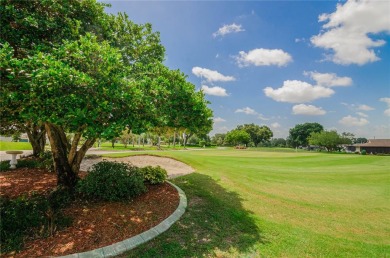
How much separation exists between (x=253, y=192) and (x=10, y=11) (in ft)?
44.2

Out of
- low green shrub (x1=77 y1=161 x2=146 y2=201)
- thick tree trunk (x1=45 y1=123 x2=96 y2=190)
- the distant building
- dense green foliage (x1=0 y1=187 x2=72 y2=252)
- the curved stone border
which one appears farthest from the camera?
the distant building

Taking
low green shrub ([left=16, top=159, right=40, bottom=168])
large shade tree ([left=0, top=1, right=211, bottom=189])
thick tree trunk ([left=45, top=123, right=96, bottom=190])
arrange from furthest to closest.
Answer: low green shrub ([left=16, top=159, right=40, bottom=168]) < thick tree trunk ([left=45, top=123, right=96, bottom=190]) < large shade tree ([left=0, top=1, right=211, bottom=189])

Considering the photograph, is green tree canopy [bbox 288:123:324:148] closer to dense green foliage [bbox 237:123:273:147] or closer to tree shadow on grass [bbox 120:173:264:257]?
dense green foliage [bbox 237:123:273:147]

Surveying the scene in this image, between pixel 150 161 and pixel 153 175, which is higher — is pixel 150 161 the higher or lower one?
the lower one

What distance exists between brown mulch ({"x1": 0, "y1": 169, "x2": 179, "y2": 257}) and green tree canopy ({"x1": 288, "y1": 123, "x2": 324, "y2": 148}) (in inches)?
5620

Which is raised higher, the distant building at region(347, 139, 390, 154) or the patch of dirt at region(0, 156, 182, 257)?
the distant building at region(347, 139, 390, 154)

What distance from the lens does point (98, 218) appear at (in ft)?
25.4

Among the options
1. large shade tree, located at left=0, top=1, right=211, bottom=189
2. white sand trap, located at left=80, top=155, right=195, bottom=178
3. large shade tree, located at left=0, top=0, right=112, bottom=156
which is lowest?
white sand trap, located at left=80, top=155, right=195, bottom=178

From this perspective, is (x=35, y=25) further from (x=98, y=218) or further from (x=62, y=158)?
(x=98, y=218)

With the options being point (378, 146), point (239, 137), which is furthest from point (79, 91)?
point (378, 146)

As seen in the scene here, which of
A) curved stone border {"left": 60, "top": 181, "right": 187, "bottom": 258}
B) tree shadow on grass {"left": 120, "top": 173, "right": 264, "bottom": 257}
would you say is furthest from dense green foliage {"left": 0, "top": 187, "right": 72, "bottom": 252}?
tree shadow on grass {"left": 120, "top": 173, "right": 264, "bottom": 257}

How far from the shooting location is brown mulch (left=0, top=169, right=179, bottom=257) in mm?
6156

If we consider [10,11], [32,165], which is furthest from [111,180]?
[32,165]

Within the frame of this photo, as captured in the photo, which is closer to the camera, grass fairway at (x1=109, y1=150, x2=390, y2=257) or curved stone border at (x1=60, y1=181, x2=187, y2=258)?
curved stone border at (x1=60, y1=181, x2=187, y2=258)
